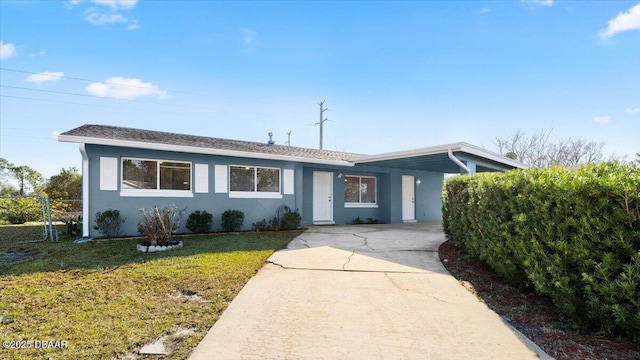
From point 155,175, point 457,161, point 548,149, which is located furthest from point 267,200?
point 548,149

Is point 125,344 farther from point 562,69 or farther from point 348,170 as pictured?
point 562,69

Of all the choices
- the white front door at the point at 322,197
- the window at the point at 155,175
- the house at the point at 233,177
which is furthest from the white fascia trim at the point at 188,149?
the white front door at the point at 322,197

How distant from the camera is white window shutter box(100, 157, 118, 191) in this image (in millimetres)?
8586

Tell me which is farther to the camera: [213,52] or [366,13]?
[213,52]

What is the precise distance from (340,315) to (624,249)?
102 inches

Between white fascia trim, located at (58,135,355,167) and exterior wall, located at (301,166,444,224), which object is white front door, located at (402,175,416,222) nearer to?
exterior wall, located at (301,166,444,224)

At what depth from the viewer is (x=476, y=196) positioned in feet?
17.6

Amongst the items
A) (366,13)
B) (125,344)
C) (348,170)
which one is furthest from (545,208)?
(348,170)

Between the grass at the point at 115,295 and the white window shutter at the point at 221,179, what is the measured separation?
3.52 m

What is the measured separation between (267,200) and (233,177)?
4.62ft

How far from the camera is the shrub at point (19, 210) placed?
1346cm

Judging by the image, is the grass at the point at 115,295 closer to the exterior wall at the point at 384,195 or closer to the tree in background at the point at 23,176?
the exterior wall at the point at 384,195

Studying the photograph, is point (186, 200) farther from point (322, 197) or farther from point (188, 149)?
point (322, 197)

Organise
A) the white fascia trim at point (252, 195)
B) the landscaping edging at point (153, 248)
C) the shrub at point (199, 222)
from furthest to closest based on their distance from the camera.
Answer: the white fascia trim at point (252, 195) → the shrub at point (199, 222) → the landscaping edging at point (153, 248)
